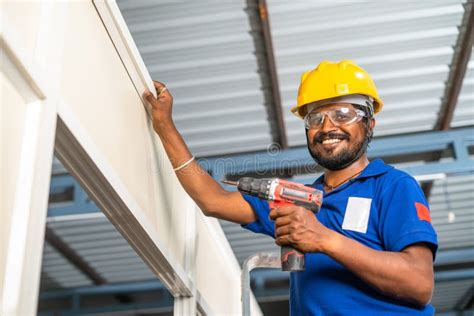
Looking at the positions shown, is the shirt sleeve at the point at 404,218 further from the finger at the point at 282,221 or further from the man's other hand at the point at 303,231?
the finger at the point at 282,221

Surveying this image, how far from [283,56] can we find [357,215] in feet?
12.6

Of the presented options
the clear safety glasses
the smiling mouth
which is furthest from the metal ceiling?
the smiling mouth

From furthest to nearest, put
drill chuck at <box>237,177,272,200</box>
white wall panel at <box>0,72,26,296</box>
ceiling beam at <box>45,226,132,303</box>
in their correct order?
1. ceiling beam at <box>45,226,132,303</box>
2. drill chuck at <box>237,177,272,200</box>
3. white wall panel at <box>0,72,26,296</box>

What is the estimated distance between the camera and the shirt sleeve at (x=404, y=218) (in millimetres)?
2262

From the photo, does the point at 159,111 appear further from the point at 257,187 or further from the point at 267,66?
the point at 267,66

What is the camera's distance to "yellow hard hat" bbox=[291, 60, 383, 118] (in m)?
2.77

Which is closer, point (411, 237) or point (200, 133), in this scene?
point (411, 237)

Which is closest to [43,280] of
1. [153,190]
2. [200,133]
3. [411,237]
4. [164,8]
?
[200,133]

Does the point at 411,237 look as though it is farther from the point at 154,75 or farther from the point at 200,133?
the point at 200,133

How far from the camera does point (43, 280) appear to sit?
416 inches

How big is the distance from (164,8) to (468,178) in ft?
15.1

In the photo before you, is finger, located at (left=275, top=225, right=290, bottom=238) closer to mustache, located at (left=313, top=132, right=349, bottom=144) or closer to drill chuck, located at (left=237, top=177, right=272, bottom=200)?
drill chuck, located at (left=237, top=177, right=272, bottom=200)

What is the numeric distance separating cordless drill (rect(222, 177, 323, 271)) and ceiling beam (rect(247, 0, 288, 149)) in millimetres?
3340

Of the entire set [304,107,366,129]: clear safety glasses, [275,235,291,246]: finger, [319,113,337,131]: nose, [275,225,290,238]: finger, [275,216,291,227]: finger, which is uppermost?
[304,107,366,129]: clear safety glasses
